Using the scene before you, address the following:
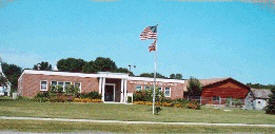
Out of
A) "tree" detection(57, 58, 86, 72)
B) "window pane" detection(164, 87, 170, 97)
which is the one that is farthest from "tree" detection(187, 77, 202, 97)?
"tree" detection(57, 58, 86, 72)

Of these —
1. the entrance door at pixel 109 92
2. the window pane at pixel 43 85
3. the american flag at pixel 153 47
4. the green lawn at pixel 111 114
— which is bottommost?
the green lawn at pixel 111 114

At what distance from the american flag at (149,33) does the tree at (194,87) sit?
1023 inches

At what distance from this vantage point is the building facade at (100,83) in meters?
38.4

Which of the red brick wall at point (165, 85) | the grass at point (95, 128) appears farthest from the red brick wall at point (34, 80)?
the grass at point (95, 128)

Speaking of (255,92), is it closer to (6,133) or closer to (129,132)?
(129,132)

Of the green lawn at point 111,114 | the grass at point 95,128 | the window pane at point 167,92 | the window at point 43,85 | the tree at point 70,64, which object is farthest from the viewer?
the tree at point 70,64

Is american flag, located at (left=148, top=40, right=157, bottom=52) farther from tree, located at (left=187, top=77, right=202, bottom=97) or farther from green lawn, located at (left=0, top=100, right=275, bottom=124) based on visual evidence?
tree, located at (left=187, top=77, right=202, bottom=97)

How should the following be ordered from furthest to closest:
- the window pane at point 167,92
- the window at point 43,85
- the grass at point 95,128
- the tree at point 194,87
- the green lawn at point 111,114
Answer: the tree at point 194,87 < the window pane at point 167,92 < the window at point 43,85 < the green lawn at point 111,114 < the grass at point 95,128

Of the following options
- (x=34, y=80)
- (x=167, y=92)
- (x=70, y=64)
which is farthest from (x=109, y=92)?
(x=70, y=64)

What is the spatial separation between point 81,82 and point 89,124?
25077 millimetres

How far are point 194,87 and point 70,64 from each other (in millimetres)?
59206

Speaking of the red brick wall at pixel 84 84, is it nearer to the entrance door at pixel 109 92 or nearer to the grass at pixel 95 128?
the entrance door at pixel 109 92

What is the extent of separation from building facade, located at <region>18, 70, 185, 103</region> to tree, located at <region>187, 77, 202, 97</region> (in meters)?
5.80

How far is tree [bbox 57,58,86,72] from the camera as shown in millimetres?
102125
